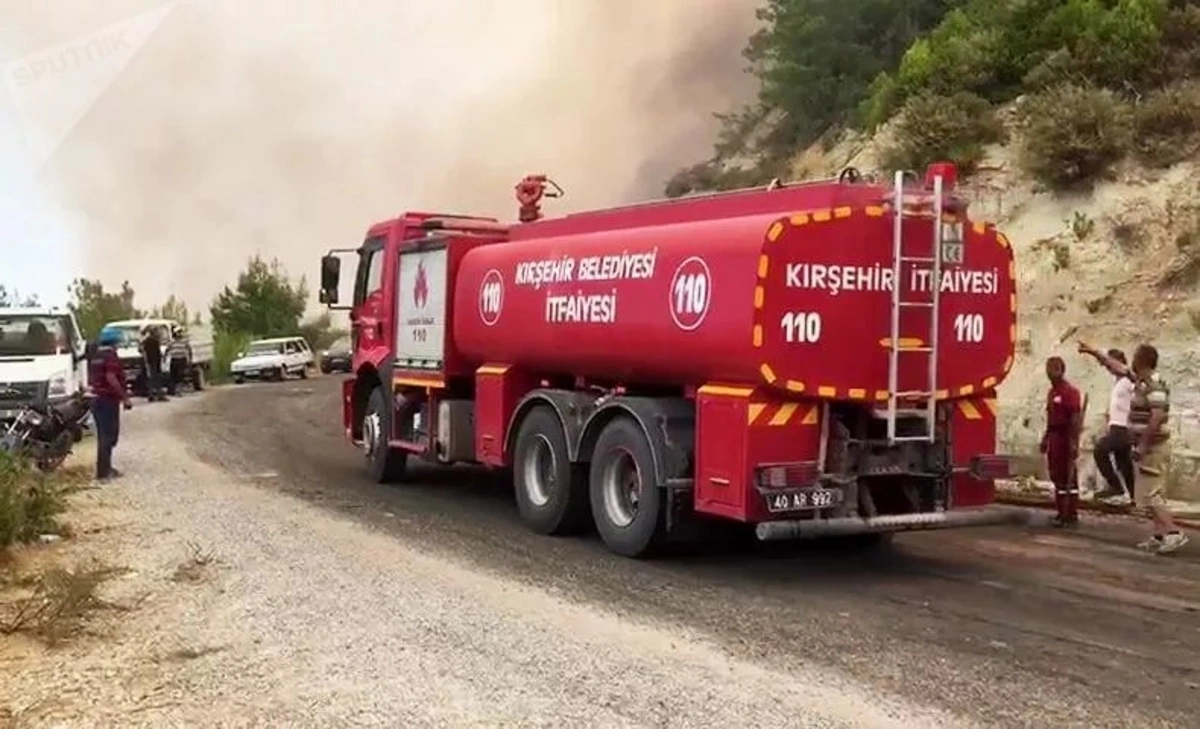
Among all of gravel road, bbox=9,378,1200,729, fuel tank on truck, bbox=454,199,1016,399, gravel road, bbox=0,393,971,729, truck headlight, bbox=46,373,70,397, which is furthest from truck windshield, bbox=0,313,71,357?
fuel tank on truck, bbox=454,199,1016,399

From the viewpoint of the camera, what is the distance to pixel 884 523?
8.87 meters

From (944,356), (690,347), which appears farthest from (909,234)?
(690,347)

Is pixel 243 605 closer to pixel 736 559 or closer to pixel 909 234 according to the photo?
pixel 736 559

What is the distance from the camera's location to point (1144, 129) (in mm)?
19625

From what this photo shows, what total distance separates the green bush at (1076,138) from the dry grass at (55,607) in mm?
15804

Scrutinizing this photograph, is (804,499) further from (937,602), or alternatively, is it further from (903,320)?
(903,320)

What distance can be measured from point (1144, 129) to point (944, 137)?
3183mm

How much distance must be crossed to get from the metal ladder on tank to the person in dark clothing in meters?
23.3

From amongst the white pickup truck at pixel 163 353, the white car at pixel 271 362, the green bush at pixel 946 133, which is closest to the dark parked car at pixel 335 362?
the white car at pixel 271 362

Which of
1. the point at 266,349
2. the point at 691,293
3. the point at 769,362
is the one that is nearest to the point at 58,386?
the point at 691,293

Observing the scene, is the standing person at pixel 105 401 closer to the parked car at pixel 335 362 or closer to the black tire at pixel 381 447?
the black tire at pixel 381 447

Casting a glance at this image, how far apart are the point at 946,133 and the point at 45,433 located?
14.6 m

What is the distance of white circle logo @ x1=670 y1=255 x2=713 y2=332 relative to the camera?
8.95 m

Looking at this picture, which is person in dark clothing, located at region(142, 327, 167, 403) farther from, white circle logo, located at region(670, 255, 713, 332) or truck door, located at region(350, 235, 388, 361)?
white circle logo, located at region(670, 255, 713, 332)
